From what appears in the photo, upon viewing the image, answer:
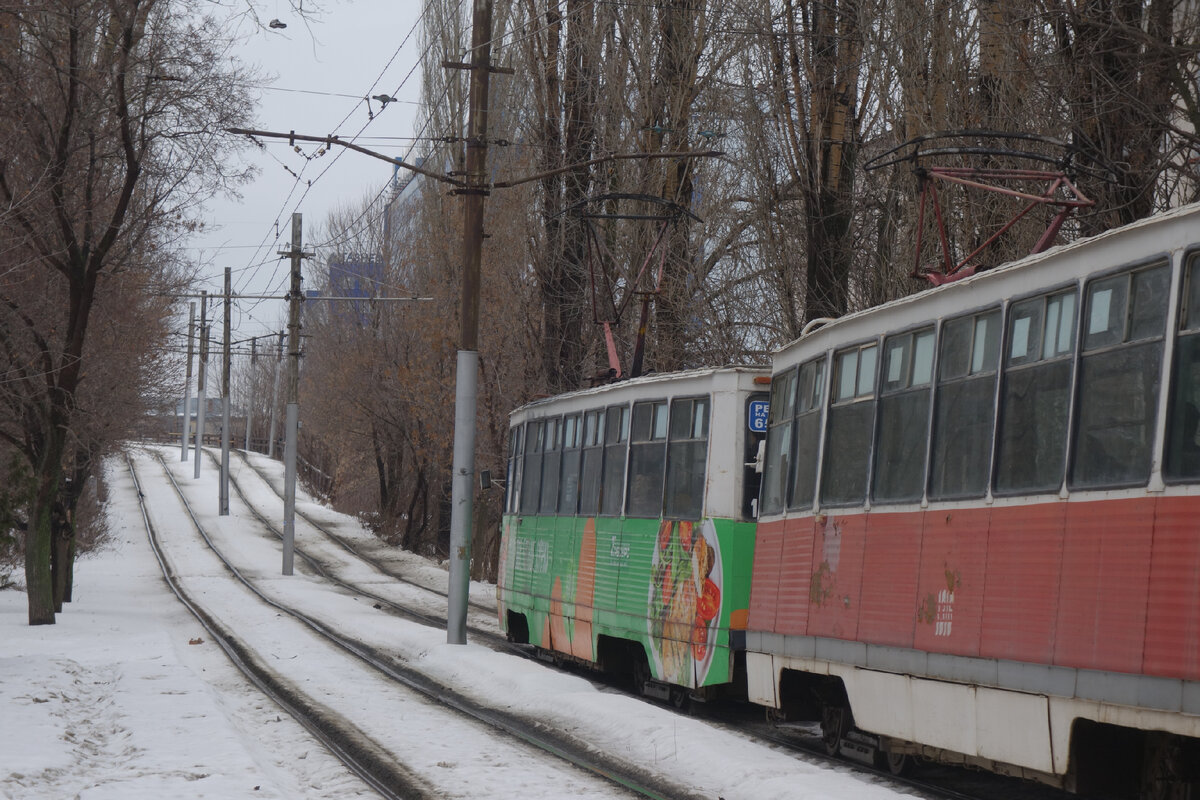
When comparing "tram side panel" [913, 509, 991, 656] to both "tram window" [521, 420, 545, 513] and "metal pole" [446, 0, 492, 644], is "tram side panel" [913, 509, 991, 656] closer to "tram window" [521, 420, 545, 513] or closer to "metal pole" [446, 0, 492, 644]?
"tram window" [521, 420, 545, 513]

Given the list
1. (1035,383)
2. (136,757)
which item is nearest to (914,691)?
(1035,383)

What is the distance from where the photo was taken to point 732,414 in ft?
41.2

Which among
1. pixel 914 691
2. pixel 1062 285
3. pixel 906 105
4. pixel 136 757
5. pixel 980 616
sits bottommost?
pixel 136 757

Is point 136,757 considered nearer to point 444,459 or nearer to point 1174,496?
point 1174,496

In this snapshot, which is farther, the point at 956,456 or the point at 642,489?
the point at 642,489

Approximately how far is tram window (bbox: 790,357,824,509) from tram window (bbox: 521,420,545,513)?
7.12 m

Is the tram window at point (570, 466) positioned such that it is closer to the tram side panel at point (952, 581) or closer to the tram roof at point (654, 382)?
the tram roof at point (654, 382)

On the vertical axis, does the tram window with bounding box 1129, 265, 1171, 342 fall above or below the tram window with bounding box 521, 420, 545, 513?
above

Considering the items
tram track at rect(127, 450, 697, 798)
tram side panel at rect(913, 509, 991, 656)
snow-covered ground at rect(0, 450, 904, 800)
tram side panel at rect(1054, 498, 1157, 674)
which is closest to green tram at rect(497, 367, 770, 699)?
snow-covered ground at rect(0, 450, 904, 800)

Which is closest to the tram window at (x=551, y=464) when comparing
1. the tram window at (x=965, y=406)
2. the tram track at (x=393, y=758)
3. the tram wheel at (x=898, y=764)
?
the tram track at (x=393, y=758)

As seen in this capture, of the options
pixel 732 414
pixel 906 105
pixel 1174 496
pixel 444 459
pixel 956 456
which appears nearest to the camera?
pixel 1174 496

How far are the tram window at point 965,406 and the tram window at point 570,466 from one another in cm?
784

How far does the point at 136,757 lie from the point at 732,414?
5.42 meters

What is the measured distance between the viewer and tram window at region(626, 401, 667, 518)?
13672 millimetres
